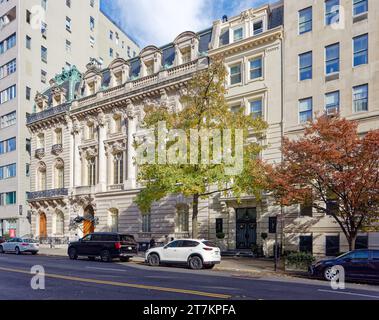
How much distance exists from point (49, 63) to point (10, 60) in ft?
15.4

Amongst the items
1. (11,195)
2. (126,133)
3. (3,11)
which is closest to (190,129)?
(126,133)

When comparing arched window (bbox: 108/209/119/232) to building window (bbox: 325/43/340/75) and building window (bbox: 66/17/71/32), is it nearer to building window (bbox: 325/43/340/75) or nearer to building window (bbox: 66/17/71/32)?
building window (bbox: 325/43/340/75)

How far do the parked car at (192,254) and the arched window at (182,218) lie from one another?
10583mm

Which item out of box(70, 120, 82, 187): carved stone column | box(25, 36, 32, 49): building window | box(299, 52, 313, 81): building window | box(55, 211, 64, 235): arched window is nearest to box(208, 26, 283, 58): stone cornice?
box(299, 52, 313, 81): building window

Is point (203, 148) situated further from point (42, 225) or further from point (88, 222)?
point (42, 225)

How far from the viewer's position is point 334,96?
89.0ft

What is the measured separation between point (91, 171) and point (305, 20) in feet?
79.9

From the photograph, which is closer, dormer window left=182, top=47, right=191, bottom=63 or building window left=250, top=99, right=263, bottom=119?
building window left=250, top=99, right=263, bottom=119

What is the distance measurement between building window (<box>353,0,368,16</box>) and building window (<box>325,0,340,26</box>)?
105 cm

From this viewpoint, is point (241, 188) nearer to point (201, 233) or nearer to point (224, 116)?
point (224, 116)

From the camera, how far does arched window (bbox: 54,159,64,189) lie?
44.6 m

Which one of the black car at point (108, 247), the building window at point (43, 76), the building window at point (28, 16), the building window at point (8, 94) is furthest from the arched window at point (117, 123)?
the building window at point (28, 16)

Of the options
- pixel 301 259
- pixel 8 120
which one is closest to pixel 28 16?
pixel 8 120

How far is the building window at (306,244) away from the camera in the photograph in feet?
88.0
